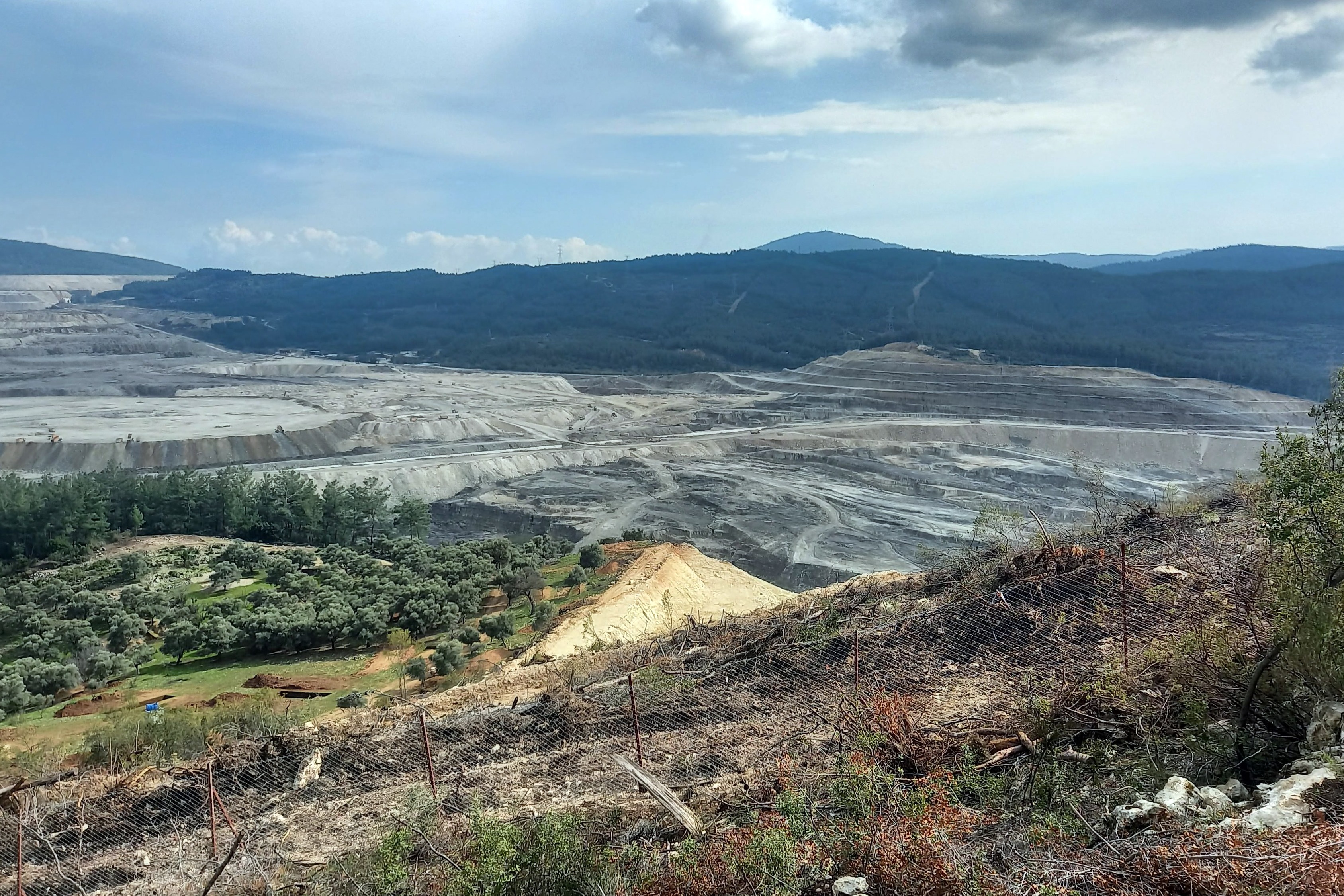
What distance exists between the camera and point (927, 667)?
457 inches

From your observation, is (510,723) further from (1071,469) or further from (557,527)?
(1071,469)

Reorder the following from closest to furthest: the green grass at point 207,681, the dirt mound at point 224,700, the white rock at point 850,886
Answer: the white rock at point 850,886 < the dirt mound at point 224,700 < the green grass at point 207,681

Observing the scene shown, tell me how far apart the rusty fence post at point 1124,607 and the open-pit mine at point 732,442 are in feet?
56.4

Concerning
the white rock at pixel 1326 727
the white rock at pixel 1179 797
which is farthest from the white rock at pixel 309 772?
the white rock at pixel 1326 727

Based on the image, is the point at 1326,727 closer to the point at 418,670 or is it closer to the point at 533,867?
the point at 533,867

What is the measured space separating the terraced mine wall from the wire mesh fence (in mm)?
58442

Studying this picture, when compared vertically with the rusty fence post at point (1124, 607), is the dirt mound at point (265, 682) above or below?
below

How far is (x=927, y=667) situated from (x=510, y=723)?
20.3ft

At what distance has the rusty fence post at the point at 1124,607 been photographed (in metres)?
9.51

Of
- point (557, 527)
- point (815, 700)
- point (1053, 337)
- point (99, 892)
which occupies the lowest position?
point (557, 527)

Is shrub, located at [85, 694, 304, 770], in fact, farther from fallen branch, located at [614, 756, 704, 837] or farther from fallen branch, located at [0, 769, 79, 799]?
fallen branch, located at [614, 756, 704, 837]

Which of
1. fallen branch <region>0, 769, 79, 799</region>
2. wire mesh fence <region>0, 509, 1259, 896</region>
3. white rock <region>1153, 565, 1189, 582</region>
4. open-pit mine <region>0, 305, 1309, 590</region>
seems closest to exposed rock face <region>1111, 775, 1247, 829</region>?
wire mesh fence <region>0, 509, 1259, 896</region>

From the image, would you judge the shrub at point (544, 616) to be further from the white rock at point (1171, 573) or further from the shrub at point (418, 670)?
the white rock at point (1171, 573)

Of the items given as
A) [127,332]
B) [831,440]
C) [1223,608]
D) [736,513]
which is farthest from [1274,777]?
[127,332]
